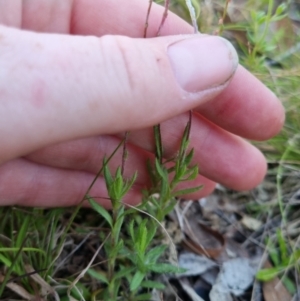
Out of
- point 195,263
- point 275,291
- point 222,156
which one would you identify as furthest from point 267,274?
point 222,156

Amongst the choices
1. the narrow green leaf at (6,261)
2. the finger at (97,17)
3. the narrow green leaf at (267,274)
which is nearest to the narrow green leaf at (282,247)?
the narrow green leaf at (267,274)

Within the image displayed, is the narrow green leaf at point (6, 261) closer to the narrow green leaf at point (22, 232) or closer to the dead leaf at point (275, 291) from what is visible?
the narrow green leaf at point (22, 232)

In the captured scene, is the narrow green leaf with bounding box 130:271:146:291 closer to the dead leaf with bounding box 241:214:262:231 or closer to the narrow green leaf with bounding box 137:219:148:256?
the narrow green leaf with bounding box 137:219:148:256

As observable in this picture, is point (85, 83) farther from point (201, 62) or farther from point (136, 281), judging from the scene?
point (136, 281)

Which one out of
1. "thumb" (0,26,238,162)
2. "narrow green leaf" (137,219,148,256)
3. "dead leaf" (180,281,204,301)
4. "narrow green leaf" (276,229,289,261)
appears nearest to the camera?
"thumb" (0,26,238,162)

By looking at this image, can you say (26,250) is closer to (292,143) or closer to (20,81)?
(20,81)

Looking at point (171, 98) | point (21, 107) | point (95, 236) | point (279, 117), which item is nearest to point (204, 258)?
point (95, 236)

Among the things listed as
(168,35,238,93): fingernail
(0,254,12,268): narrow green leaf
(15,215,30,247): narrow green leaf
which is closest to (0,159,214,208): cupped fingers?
(15,215,30,247): narrow green leaf
